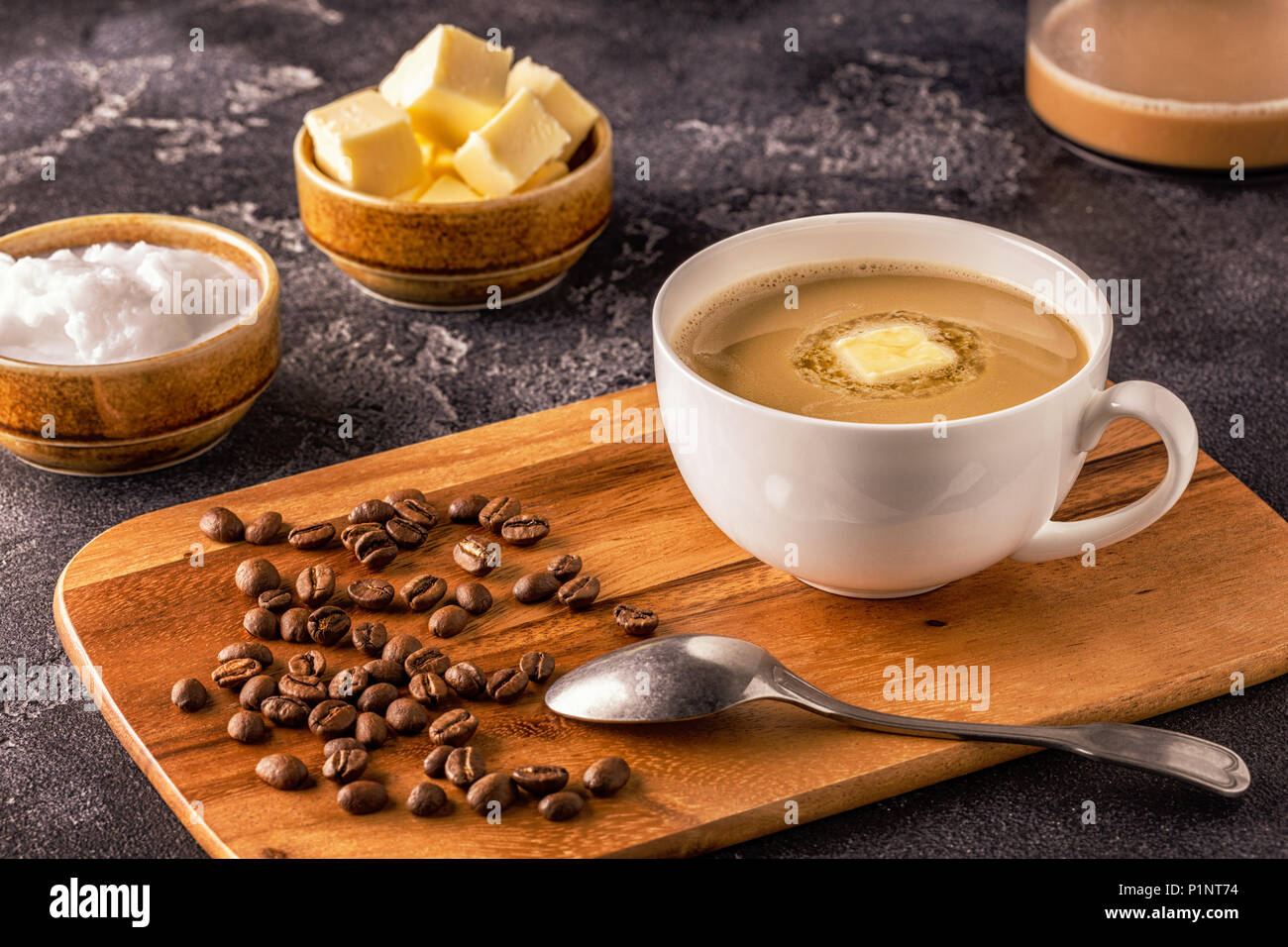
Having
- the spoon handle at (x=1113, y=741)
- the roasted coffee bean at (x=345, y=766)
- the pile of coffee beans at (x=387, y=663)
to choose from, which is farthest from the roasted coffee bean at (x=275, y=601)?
the spoon handle at (x=1113, y=741)

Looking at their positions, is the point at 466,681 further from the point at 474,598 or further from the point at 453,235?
the point at 453,235

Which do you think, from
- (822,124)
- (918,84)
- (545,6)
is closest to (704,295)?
(822,124)

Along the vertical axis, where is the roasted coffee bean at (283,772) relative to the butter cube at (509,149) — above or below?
below

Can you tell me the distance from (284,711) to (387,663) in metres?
0.09

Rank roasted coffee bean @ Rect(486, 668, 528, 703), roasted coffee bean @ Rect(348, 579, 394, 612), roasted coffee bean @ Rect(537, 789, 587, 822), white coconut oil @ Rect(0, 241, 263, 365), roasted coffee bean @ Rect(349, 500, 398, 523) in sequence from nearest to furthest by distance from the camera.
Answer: roasted coffee bean @ Rect(537, 789, 587, 822), roasted coffee bean @ Rect(486, 668, 528, 703), roasted coffee bean @ Rect(348, 579, 394, 612), roasted coffee bean @ Rect(349, 500, 398, 523), white coconut oil @ Rect(0, 241, 263, 365)

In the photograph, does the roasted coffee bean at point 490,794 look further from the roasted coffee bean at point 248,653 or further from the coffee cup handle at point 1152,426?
the coffee cup handle at point 1152,426

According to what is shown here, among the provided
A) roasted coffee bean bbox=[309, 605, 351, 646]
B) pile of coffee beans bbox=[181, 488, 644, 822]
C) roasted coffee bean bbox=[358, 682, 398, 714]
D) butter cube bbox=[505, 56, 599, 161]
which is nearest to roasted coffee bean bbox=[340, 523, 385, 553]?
pile of coffee beans bbox=[181, 488, 644, 822]

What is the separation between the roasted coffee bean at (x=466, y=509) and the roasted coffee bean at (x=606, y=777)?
1.17 feet

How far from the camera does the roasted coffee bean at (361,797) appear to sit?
97 centimetres

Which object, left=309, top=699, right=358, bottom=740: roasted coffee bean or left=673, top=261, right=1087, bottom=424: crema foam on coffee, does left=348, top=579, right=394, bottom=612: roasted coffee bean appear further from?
left=673, top=261, right=1087, bottom=424: crema foam on coffee

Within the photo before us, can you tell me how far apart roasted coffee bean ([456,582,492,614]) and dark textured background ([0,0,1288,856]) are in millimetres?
289

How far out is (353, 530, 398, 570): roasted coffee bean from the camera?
1221 millimetres

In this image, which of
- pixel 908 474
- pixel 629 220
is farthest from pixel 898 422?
pixel 629 220
